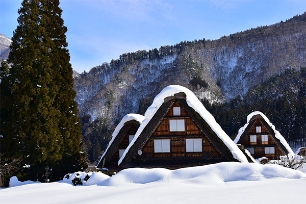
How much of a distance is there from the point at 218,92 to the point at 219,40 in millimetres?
49092

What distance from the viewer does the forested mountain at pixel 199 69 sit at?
522 ft

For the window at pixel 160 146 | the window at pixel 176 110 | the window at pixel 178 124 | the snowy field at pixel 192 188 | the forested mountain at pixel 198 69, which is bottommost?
the snowy field at pixel 192 188

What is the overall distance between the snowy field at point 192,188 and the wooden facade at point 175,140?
440 cm

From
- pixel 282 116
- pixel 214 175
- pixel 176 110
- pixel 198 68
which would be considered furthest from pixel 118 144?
pixel 198 68

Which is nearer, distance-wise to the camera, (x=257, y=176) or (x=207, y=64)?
(x=257, y=176)

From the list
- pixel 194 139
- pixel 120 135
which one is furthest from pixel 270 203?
pixel 120 135

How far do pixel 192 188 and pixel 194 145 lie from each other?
8103 mm

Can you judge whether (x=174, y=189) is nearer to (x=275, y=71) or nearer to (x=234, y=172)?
(x=234, y=172)

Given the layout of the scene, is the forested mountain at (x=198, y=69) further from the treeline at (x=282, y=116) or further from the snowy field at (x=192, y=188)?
the snowy field at (x=192, y=188)

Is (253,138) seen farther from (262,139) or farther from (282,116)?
(282,116)

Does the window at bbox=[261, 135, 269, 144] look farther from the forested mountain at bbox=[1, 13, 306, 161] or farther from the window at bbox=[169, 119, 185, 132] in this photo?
the forested mountain at bbox=[1, 13, 306, 161]

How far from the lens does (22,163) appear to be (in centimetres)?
2020

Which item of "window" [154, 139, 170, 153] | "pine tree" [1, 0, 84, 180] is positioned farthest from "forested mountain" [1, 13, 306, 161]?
"window" [154, 139, 170, 153]

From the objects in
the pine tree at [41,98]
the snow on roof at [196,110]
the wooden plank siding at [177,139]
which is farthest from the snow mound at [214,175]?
the pine tree at [41,98]
